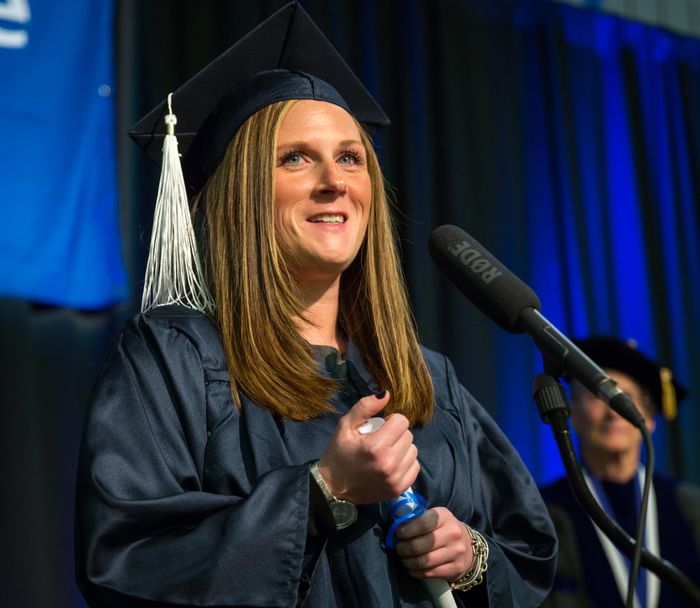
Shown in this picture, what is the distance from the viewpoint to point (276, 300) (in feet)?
5.46

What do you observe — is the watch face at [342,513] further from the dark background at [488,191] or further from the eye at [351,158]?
the dark background at [488,191]

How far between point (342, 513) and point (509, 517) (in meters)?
0.42

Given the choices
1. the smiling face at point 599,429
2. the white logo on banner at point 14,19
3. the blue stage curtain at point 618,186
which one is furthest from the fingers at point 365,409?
the blue stage curtain at point 618,186

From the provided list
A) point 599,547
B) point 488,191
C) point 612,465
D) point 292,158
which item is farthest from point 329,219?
point 488,191

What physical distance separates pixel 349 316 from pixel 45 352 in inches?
57.6

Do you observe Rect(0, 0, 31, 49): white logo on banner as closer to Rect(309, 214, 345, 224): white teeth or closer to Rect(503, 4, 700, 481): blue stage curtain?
Rect(309, 214, 345, 224): white teeth

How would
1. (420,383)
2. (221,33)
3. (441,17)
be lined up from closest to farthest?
1. (420,383)
2. (221,33)
3. (441,17)

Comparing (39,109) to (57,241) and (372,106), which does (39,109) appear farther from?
(372,106)

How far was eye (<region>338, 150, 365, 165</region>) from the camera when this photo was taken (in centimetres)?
181

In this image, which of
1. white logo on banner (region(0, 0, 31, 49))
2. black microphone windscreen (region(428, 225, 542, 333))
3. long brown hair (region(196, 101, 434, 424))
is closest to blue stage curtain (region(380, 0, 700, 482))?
white logo on banner (region(0, 0, 31, 49))

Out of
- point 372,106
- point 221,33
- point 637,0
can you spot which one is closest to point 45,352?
point 221,33

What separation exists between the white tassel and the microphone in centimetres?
45

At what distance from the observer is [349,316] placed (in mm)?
1832

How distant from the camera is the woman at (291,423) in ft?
4.39
